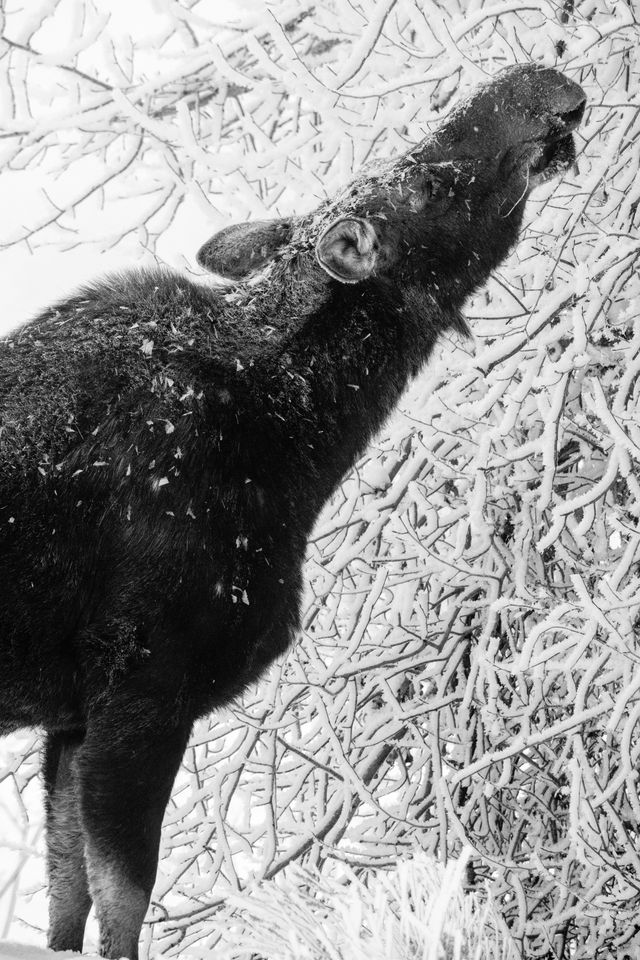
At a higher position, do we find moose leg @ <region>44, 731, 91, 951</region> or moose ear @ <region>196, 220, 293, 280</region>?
moose ear @ <region>196, 220, 293, 280</region>

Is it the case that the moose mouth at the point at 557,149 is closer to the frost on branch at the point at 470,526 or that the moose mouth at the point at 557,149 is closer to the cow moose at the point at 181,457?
the cow moose at the point at 181,457

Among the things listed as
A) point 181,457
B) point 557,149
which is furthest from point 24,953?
point 557,149

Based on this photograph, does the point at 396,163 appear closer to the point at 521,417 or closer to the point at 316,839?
the point at 521,417

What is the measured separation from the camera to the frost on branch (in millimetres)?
4012

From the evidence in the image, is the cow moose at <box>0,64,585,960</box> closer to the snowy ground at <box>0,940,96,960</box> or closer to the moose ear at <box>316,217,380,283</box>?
the moose ear at <box>316,217,380,283</box>

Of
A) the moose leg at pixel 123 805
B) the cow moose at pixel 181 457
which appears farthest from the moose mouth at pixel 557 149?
the moose leg at pixel 123 805

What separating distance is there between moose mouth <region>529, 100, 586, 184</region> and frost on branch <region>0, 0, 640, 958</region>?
112mm

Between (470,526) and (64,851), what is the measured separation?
7.07 ft

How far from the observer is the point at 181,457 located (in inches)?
132

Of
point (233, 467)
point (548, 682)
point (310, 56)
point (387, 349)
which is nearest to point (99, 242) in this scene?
point (310, 56)

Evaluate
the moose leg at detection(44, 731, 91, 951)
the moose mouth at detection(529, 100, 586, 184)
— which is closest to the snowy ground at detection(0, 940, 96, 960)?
the moose leg at detection(44, 731, 91, 951)

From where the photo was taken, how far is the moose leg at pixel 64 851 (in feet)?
11.5

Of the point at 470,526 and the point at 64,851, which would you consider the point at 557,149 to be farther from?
the point at 64,851

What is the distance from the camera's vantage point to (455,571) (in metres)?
4.72
